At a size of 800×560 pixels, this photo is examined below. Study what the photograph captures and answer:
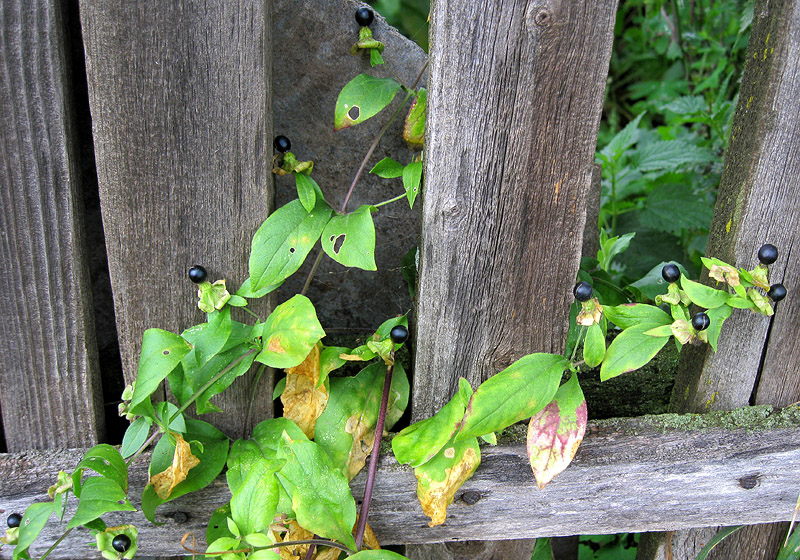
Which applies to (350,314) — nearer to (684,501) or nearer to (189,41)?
(189,41)

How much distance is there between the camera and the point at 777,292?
1266mm

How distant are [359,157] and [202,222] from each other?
48cm

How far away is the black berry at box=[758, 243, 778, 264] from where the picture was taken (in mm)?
1236

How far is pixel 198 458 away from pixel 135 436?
136mm

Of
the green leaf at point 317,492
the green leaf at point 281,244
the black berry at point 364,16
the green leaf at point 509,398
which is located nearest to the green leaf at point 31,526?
the green leaf at point 317,492

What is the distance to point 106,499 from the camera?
1140 mm

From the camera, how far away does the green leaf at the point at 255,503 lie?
1171 millimetres

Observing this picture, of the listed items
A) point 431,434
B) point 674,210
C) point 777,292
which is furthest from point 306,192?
point 674,210

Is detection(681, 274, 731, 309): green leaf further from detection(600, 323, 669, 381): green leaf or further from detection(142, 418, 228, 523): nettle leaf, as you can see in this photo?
detection(142, 418, 228, 523): nettle leaf

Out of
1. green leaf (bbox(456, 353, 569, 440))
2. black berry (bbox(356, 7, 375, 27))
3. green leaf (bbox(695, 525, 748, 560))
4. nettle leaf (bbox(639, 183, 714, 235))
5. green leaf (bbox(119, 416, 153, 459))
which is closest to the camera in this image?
green leaf (bbox(456, 353, 569, 440))

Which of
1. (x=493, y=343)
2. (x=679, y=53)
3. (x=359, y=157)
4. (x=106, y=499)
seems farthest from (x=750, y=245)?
(x=679, y=53)

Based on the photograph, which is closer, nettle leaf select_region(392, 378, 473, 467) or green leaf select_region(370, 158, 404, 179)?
nettle leaf select_region(392, 378, 473, 467)

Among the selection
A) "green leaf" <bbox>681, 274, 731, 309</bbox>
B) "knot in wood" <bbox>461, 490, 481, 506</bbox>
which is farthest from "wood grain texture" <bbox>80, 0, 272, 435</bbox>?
"green leaf" <bbox>681, 274, 731, 309</bbox>

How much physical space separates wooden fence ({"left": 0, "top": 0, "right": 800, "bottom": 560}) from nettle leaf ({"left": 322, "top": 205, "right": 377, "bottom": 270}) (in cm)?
11
